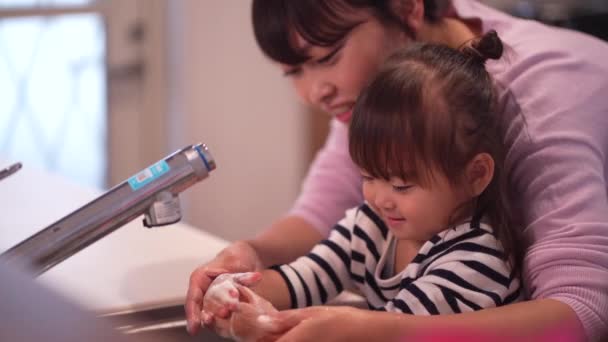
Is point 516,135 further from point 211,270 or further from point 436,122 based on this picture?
point 211,270

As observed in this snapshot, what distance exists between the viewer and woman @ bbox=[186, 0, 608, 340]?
0.74m

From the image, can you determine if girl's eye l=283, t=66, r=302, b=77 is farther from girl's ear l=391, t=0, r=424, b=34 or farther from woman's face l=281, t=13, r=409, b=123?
girl's ear l=391, t=0, r=424, b=34

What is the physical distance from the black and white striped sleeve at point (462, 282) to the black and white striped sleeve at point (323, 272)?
154 millimetres

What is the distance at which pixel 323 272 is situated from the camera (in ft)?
3.13

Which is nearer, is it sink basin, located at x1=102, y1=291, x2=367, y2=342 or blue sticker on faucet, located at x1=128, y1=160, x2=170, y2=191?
blue sticker on faucet, located at x1=128, y1=160, x2=170, y2=191

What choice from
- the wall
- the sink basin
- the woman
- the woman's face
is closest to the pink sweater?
the woman

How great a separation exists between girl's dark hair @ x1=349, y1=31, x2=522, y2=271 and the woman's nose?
174 mm

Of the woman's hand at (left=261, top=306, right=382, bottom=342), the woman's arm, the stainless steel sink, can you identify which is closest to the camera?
the woman's hand at (left=261, top=306, right=382, bottom=342)

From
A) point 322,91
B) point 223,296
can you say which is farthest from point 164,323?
point 322,91

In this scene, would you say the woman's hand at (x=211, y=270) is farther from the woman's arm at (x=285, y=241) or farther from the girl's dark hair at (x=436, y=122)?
the girl's dark hair at (x=436, y=122)

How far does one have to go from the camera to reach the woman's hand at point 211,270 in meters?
0.84

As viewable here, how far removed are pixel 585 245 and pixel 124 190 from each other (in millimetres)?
428

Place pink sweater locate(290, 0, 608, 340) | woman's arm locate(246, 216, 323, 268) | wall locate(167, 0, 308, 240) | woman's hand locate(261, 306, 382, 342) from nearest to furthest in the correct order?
woman's hand locate(261, 306, 382, 342), pink sweater locate(290, 0, 608, 340), woman's arm locate(246, 216, 323, 268), wall locate(167, 0, 308, 240)

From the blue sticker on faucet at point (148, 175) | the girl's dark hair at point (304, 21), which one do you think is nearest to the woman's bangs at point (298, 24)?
the girl's dark hair at point (304, 21)
